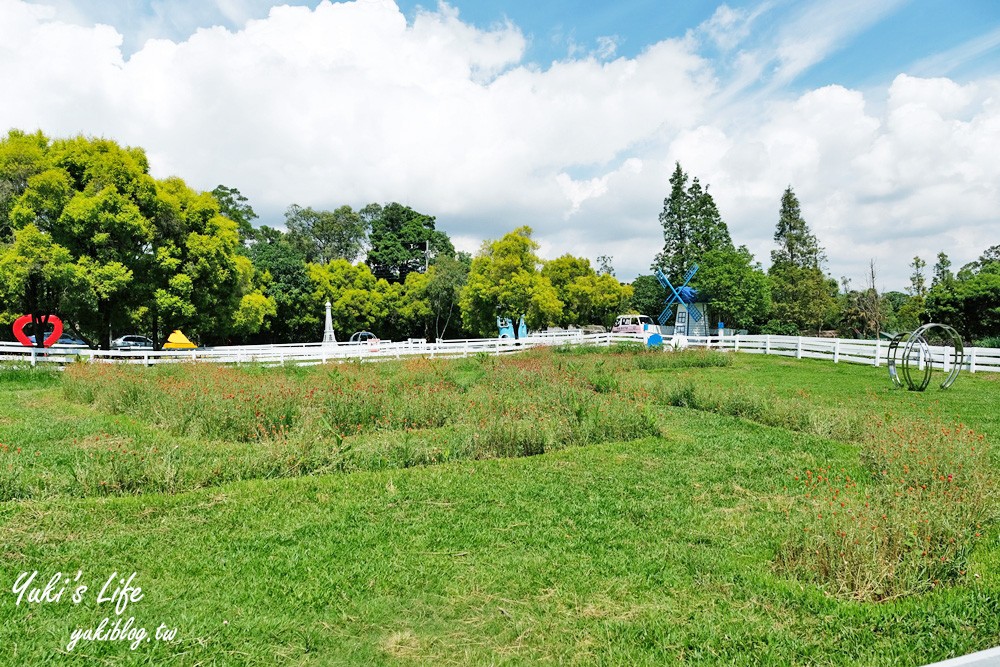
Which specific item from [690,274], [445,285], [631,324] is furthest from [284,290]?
[690,274]

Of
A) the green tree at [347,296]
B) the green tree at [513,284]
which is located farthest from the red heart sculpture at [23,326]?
the green tree at [513,284]

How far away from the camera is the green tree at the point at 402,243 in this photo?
5344cm

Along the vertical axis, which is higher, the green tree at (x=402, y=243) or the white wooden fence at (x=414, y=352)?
the green tree at (x=402, y=243)

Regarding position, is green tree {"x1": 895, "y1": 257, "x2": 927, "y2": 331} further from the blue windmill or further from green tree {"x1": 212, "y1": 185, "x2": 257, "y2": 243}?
green tree {"x1": 212, "y1": 185, "x2": 257, "y2": 243}

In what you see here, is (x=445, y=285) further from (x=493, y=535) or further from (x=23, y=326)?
(x=493, y=535)

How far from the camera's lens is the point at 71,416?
12.2m

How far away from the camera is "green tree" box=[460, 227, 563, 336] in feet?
131

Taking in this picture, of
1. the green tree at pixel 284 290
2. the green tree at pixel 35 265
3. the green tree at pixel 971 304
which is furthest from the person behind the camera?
the green tree at pixel 284 290

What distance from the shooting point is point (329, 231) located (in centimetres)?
5978

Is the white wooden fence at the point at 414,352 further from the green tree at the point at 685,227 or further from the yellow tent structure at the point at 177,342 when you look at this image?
the green tree at the point at 685,227

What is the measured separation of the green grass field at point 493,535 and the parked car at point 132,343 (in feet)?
90.8

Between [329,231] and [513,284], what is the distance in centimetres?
2824

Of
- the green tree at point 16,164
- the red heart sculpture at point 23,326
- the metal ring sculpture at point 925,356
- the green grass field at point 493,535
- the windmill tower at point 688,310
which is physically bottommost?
the green grass field at point 493,535

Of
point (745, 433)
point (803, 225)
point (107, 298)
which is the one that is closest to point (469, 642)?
point (745, 433)
